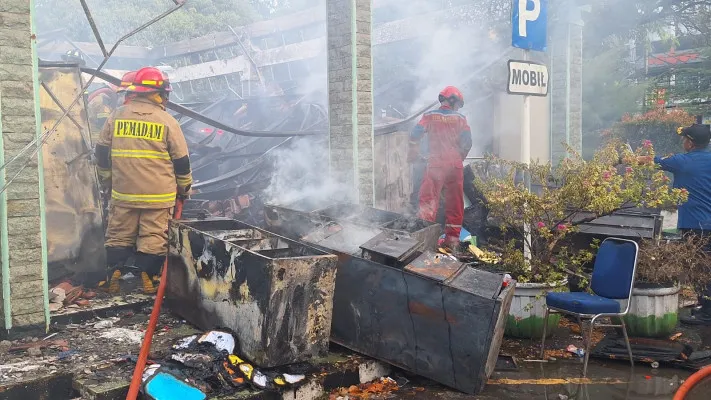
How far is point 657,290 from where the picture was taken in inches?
223

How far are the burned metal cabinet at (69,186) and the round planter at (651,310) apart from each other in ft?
18.2

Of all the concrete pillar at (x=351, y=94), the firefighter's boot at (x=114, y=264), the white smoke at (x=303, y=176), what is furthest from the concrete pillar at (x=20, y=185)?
the concrete pillar at (x=351, y=94)

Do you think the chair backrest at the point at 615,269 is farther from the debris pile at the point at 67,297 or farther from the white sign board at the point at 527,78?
the debris pile at the point at 67,297

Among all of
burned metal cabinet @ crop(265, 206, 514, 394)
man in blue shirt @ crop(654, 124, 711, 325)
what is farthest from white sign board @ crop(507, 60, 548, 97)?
burned metal cabinet @ crop(265, 206, 514, 394)

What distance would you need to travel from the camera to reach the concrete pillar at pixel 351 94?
7996 mm

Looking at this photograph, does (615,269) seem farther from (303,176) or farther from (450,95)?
(303,176)

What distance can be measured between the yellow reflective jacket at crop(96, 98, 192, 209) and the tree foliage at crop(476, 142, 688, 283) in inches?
130

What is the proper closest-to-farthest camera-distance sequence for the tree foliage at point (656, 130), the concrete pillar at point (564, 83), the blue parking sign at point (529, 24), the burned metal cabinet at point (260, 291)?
the burned metal cabinet at point (260, 291)
the blue parking sign at point (529, 24)
the concrete pillar at point (564, 83)
the tree foliage at point (656, 130)

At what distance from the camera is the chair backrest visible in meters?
5.14

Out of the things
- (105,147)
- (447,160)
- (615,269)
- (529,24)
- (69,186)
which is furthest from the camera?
(447,160)

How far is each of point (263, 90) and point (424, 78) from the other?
16.4 feet

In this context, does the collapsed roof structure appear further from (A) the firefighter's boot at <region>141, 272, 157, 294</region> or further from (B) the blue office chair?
(B) the blue office chair

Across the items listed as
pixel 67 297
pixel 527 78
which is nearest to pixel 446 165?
pixel 527 78

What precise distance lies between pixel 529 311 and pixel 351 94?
3.86 m
